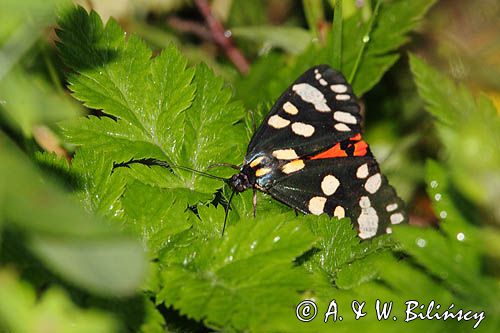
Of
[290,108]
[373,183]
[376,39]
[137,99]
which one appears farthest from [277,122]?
[376,39]

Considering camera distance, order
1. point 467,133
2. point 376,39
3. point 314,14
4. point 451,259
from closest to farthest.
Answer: point 451,259
point 467,133
point 376,39
point 314,14

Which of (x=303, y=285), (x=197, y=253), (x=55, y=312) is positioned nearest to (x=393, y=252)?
(x=303, y=285)

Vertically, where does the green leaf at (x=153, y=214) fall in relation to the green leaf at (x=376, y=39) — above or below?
below

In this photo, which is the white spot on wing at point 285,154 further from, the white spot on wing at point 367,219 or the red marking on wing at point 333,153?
the white spot on wing at point 367,219

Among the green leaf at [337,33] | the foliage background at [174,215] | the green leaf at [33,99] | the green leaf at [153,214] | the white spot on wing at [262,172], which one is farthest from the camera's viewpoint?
the green leaf at [337,33]

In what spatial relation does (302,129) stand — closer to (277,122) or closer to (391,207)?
(277,122)

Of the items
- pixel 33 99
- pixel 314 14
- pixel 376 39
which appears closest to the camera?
pixel 33 99

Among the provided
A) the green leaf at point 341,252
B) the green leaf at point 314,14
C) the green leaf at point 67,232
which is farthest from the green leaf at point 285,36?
the green leaf at point 67,232
